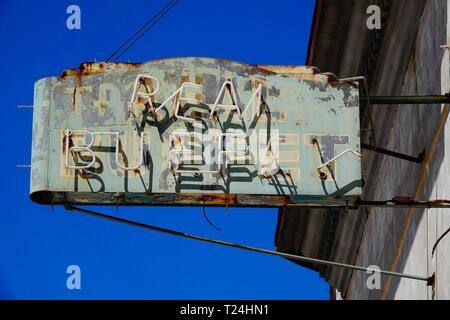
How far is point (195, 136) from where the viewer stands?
15.9 m

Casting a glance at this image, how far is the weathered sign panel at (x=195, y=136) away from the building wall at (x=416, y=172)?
77.2 inches

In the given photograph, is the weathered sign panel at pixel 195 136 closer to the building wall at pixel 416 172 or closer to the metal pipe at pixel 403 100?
the metal pipe at pixel 403 100

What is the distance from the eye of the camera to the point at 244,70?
53.8 feet

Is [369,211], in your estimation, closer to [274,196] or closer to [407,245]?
[407,245]

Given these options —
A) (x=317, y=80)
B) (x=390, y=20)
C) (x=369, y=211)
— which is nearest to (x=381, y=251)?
(x=369, y=211)

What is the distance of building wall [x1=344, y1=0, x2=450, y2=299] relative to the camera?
57.7 ft

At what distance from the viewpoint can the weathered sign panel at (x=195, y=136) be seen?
51.7 feet

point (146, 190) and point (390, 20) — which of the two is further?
point (390, 20)

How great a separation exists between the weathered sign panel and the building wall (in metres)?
1.96

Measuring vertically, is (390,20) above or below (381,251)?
above

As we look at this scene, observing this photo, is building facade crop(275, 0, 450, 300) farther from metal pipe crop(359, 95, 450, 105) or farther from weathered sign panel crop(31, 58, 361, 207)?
weathered sign panel crop(31, 58, 361, 207)

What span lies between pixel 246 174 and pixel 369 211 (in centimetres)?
846
